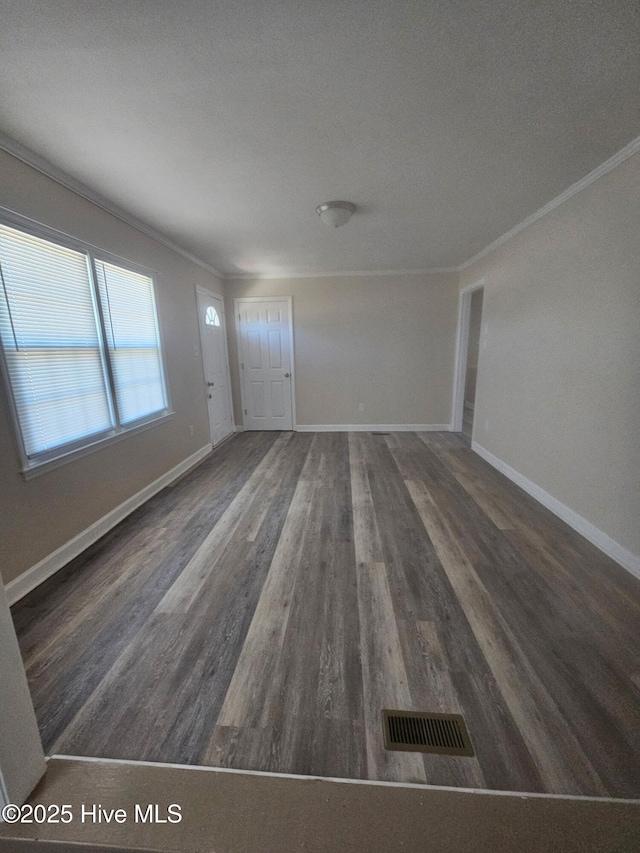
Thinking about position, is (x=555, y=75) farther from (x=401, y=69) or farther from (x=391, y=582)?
(x=391, y=582)

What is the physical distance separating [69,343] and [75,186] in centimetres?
110

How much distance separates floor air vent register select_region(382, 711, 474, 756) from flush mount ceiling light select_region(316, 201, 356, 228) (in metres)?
3.16

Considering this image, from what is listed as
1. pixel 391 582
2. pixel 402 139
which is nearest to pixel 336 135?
pixel 402 139

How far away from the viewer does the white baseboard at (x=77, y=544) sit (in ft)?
5.90

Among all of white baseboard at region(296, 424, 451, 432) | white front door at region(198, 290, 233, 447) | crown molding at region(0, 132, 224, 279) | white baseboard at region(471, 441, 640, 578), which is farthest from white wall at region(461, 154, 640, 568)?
white front door at region(198, 290, 233, 447)

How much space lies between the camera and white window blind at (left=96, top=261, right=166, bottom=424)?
2.54 m

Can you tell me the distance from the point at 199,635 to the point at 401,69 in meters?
2.74

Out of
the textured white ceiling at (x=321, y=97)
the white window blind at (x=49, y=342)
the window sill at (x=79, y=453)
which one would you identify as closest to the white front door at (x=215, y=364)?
the window sill at (x=79, y=453)

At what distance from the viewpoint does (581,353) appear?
91.6 inches

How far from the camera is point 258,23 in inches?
45.1

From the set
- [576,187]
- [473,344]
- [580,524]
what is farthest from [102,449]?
[473,344]

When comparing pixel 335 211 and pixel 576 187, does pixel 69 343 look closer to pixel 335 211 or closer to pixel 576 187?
pixel 335 211

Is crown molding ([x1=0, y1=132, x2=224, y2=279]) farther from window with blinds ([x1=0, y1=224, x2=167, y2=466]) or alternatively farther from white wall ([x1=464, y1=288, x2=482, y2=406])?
white wall ([x1=464, y1=288, x2=482, y2=406])

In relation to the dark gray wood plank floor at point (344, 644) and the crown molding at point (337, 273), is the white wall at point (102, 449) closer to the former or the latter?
the dark gray wood plank floor at point (344, 644)
